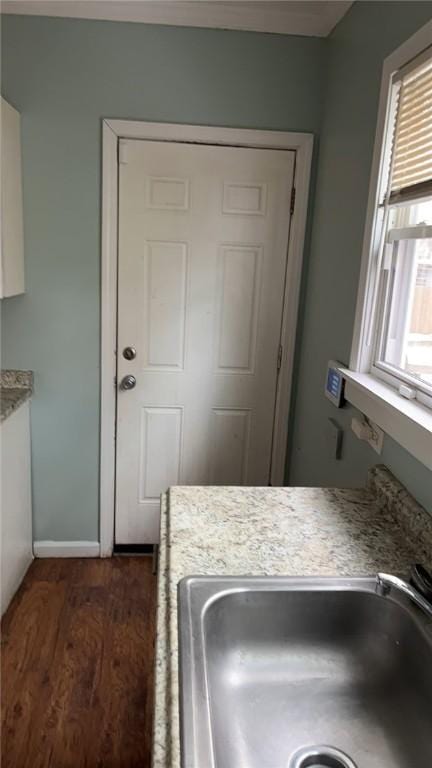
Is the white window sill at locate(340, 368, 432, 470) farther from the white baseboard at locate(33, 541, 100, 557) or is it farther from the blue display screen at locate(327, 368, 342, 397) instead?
the white baseboard at locate(33, 541, 100, 557)

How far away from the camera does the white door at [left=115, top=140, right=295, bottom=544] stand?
2.42 metres

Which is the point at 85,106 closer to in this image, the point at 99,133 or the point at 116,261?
the point at 99,133

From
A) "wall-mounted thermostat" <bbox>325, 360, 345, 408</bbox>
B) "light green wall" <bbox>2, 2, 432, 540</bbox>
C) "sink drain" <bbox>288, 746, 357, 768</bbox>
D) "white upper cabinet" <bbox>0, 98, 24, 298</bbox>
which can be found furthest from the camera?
"light green wall" <bbox>2, 2, 432, 540</bbox>

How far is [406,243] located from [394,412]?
0.58 metres

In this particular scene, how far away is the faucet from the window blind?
945 millimetres

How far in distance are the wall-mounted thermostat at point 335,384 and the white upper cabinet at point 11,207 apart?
127 cm

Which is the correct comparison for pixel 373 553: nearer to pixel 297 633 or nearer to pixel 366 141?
pixel 297 633

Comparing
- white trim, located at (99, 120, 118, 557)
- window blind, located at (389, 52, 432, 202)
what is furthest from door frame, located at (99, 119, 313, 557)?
window blind, located at (389, 52, 432, 202)

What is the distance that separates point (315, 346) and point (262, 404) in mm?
453

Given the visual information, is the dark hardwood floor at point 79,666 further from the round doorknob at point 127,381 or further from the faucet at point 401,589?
the faucet at point 401,589

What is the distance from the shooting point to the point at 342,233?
2.05 meters

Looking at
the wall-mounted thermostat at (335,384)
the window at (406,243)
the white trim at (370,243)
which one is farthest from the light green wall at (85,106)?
the wall-mounted thermostat at (335,384)

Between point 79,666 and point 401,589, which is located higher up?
point 401,589

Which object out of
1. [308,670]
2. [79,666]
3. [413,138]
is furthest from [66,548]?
[413,138]
